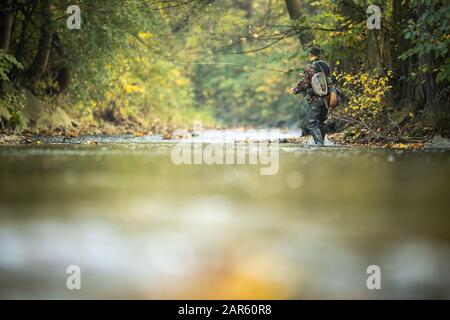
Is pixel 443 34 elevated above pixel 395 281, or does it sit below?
above

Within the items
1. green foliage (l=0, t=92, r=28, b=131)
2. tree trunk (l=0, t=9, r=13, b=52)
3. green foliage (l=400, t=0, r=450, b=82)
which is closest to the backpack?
green foliage (l=400, t=0, r=450, b=82)

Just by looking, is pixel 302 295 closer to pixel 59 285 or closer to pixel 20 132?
pixel 59 285

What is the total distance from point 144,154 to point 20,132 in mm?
7213

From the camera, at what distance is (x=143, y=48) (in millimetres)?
26625

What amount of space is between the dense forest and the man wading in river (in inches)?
30.9

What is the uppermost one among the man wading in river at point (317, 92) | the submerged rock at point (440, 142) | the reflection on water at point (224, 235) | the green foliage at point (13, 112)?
the green foliage at point (13, 112)

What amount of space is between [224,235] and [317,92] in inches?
395

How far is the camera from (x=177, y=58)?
33.5 meters

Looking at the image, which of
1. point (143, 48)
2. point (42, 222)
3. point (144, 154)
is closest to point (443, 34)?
point (144, 154)

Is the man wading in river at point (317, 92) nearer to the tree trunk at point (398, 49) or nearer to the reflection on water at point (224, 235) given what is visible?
the tree trunk at point (398, 49)

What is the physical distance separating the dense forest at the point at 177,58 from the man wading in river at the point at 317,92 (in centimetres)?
78

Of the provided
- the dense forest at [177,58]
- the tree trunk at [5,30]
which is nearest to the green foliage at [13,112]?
the dense forest at [177,58]

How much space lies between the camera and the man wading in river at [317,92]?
13788 mm

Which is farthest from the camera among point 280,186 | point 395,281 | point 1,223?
point 280,186
